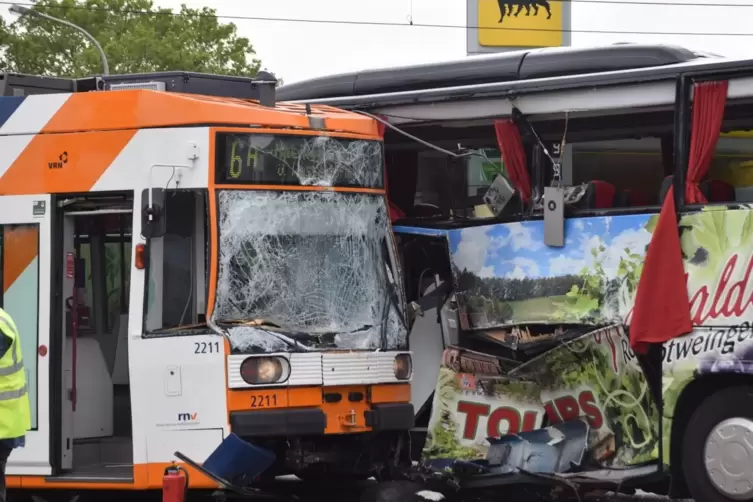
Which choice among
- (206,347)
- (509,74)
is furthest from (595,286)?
(206,347)

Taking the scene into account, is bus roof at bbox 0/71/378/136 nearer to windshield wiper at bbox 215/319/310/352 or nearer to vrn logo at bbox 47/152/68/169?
vrn logo at bbox 47/152/68/169

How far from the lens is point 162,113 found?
11000mm

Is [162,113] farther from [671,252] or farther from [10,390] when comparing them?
[671,252]

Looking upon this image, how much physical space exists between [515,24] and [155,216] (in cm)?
2488

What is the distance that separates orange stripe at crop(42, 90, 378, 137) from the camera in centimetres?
1094

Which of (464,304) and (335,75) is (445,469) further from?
(335,75)

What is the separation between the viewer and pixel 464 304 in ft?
38.6

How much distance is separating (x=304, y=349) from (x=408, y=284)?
5.68 ft

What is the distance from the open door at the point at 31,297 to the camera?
11227 millimetres

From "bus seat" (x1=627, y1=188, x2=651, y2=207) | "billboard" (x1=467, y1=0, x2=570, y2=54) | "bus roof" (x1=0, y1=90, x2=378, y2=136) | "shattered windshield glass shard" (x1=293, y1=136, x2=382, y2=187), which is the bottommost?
"bus seat" (x1=627, y1=188, x2=651, y2=207)

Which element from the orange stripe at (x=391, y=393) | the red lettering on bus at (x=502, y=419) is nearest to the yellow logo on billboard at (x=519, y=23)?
the red lettering on bus at (x=502, y=419)

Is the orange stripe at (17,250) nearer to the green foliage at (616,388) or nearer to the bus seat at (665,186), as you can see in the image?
the green foliage at (616,388)

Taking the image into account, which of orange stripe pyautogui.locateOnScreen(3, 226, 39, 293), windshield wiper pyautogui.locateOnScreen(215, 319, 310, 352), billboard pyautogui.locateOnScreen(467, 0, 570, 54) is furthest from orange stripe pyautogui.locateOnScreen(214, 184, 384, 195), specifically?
billboard pyautogui.locateOnScreen(467, 0, 570, 54)

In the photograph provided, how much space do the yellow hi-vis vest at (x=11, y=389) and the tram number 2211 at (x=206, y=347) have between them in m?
1.35
